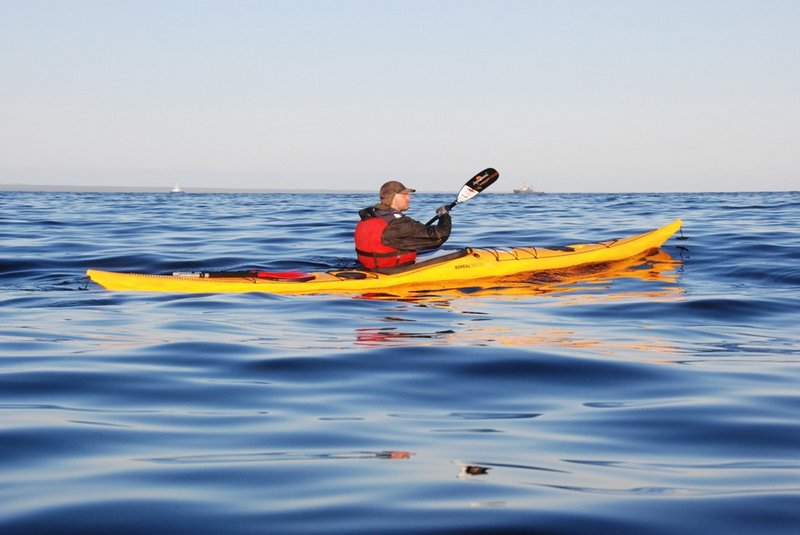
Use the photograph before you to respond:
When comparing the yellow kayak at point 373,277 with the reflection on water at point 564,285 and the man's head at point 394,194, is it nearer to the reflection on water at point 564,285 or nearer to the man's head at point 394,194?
the reflection on water at point 564,285

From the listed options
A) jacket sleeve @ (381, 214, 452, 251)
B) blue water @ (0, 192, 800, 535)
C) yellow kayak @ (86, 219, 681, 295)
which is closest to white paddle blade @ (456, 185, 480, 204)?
yellow kayak @ (86, 219, 681, 295)

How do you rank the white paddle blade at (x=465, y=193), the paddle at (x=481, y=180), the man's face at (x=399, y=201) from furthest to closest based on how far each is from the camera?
the paddle at (x=481, y=180) → the white paddle blade at (x=465, y=193) → the man's face at (x=399, y=201)

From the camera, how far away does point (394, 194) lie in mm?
10875

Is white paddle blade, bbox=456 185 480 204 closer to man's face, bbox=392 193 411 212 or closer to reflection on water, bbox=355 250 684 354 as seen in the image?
reflection on water, bbox=355 250 684 354

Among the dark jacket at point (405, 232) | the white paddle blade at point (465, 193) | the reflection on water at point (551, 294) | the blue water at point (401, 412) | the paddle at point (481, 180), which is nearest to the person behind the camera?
the blue water at point (401, 412)

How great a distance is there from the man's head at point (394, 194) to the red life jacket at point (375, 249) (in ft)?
0.83

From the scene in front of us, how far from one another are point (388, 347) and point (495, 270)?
5121 millimetres

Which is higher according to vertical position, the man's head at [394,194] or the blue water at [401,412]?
the man's head at [394,194]

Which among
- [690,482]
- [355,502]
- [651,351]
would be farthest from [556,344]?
[355,502]

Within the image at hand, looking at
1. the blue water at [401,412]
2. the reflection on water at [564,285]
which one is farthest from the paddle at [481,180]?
the blue water at [401,412]

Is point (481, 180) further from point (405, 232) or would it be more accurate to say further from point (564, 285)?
point (405, 232)

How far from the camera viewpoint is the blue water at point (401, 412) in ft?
10.1

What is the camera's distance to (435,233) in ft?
35.8

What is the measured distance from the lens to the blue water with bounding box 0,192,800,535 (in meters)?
3.09
